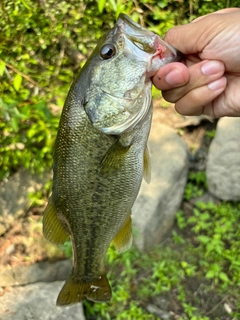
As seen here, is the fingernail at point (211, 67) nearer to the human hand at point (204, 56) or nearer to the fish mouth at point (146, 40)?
the human hand at point (204, 56)

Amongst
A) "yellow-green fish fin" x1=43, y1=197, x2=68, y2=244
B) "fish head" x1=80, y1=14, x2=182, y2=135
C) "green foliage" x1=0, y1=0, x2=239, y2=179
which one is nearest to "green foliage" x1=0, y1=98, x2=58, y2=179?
"green foliage" x1=0, y1=0, x2=239, y2=179

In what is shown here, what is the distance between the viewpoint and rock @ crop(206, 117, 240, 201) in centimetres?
416

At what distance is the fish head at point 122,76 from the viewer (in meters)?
1.54

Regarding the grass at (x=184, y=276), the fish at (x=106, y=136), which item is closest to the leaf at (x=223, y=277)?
the grass at (x=184, y=276)

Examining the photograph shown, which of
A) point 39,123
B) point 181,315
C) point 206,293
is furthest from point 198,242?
point 39,123

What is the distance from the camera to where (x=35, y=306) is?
315 cm

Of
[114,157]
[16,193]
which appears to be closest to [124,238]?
[114,157]

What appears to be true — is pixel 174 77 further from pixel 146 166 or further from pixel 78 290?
pixel 78 290

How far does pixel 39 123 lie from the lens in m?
3.44

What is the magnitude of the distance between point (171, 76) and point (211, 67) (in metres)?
0.21

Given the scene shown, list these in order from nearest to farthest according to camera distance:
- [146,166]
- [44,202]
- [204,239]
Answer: [146,166] → [204,239] → [44,202]

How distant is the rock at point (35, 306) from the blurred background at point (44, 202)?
90 millimetres

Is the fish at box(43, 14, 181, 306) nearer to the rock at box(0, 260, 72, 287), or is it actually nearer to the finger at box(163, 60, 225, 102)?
the finger at box(163, 60, 225, 102)

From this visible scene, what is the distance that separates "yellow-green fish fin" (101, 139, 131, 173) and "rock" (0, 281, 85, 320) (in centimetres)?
186
